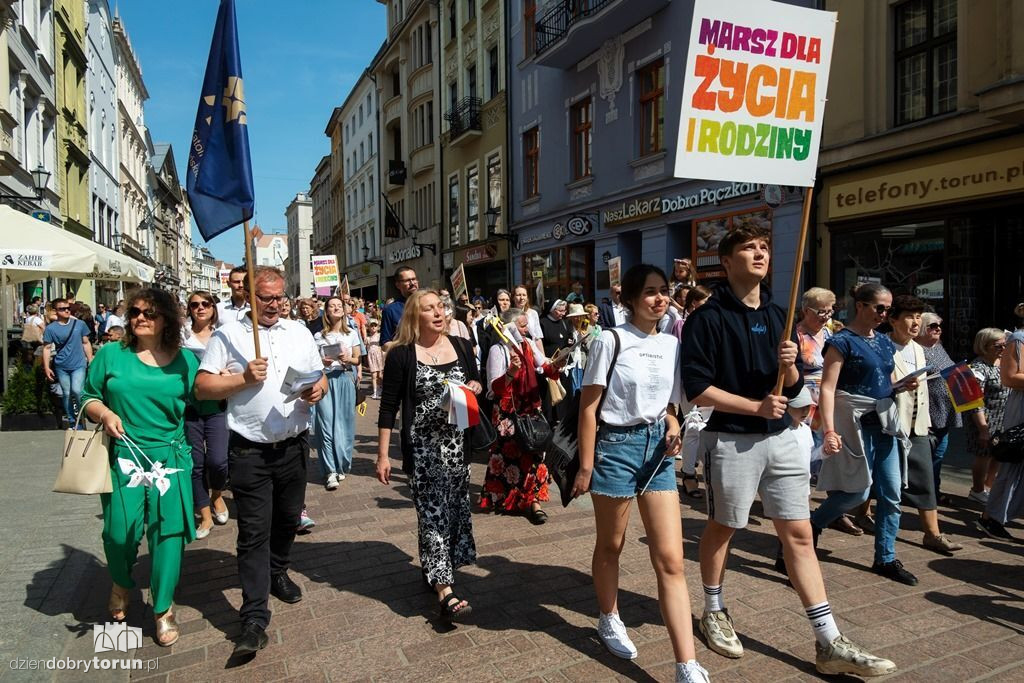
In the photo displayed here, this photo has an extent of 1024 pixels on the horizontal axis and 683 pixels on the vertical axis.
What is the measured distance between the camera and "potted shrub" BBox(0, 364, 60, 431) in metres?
10.3

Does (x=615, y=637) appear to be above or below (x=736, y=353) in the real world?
below

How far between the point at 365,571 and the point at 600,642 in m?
1.77

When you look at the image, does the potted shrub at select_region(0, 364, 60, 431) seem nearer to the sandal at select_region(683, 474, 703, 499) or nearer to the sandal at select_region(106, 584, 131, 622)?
the sandal at select_region(106, 584, 131, 622)

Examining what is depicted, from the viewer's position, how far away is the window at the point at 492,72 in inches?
972

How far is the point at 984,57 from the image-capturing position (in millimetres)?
9977

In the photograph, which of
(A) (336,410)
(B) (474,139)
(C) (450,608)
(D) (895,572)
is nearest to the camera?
(C) (450,608)

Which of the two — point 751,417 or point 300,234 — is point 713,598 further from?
point 300,234

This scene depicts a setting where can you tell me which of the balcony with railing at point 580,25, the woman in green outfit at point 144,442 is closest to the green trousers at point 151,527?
the woman in green outfit at point 144,442

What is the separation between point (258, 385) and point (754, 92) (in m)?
2.80

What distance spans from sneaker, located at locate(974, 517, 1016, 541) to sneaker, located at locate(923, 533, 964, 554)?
1.65 ft

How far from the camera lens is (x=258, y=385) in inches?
144

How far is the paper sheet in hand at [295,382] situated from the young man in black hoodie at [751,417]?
1.86 meters

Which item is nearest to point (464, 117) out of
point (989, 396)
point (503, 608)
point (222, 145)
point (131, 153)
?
point (989, 396)

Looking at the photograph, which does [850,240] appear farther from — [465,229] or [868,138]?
[465,229]
